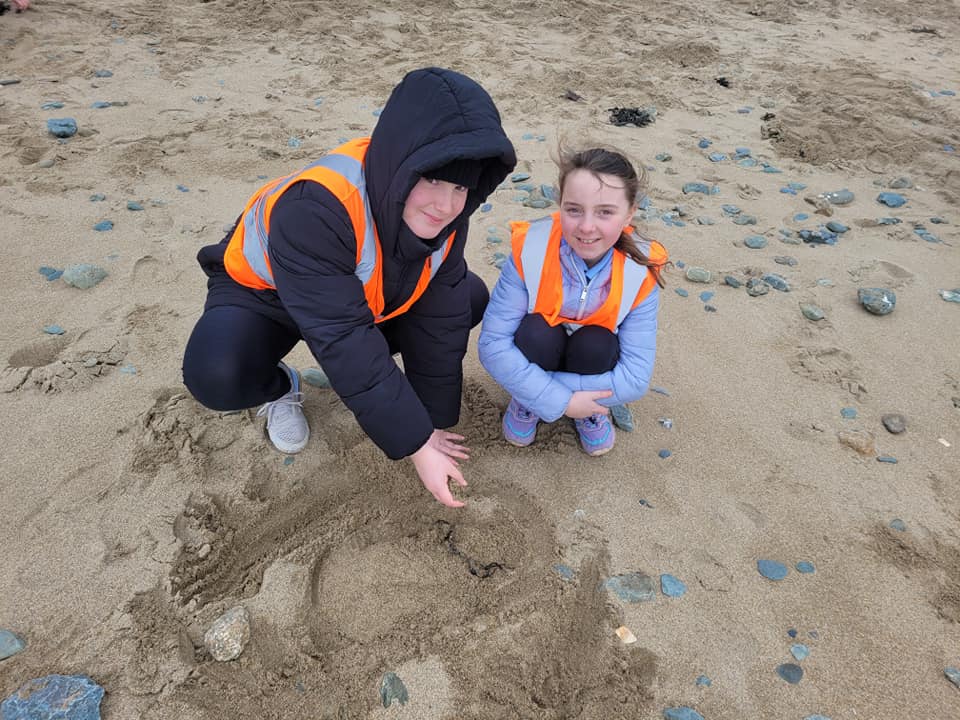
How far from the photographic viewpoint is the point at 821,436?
2.46 meters

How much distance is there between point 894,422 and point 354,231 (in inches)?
88.9

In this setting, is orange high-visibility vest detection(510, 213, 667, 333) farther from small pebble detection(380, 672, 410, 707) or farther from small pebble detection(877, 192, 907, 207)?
small pebble detection(877, 192, 907, 207)

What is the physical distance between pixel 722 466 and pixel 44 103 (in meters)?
5.25

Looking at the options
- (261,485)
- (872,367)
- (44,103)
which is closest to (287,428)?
(261,485)

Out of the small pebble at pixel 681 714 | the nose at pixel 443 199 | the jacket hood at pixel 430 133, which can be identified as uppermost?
the jacket hood at pixel 430 133

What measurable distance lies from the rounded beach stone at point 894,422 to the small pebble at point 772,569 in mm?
928

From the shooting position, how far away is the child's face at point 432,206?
1.55 m

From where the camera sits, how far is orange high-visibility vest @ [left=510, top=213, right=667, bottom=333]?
6.76 ft

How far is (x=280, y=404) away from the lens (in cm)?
229

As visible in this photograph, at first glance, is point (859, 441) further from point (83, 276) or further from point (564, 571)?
point (83, 276)

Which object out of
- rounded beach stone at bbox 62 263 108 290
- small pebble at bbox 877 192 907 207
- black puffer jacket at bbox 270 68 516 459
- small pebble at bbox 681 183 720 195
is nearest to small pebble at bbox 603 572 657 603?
black puffer jacket at bbox 270 68 516 459

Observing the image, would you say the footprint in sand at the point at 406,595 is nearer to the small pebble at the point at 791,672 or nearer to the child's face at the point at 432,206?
the small pebble at the point at 791,672

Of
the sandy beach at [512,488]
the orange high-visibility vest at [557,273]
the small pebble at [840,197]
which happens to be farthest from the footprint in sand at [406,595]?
the small pebble at [840,197]

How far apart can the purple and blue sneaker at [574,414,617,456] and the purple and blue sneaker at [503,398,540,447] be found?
0.19 meters
